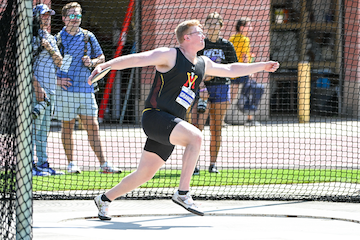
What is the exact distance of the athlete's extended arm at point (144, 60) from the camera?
13.5 feet

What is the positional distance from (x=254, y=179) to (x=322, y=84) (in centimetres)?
1097

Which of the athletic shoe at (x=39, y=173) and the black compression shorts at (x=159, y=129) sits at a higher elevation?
the black compression shorts at (x=159, y=129)

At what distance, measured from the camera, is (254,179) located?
6797mm

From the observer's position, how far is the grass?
6395 millimetres

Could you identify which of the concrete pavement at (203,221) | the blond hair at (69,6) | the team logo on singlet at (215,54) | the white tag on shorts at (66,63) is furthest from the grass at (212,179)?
the blond hair at (69,6)

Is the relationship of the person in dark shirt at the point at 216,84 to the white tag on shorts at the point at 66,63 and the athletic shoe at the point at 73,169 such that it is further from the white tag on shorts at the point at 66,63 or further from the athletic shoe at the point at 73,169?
the white tag on shorts at the point at 66,63

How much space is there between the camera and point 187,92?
14.8ft

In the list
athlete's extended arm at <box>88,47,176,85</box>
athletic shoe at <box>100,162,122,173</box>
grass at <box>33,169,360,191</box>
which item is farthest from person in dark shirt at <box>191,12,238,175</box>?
athlete's extended arm at <box>88,47,176,85</box>

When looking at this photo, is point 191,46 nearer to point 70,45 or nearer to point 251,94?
point 70,45

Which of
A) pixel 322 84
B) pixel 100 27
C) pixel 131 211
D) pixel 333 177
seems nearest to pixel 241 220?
pixel 131 211

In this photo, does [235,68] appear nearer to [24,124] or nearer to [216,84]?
[24,124]

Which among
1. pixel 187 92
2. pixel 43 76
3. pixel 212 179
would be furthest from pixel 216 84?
pixel 187 92

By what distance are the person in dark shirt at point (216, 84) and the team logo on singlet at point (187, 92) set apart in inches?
101

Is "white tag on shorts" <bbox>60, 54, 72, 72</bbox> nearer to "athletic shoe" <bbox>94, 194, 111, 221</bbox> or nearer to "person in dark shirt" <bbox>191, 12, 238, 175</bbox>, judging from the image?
"person in dark shirt" <bbox>191, 12, 238, 175</bbox>
